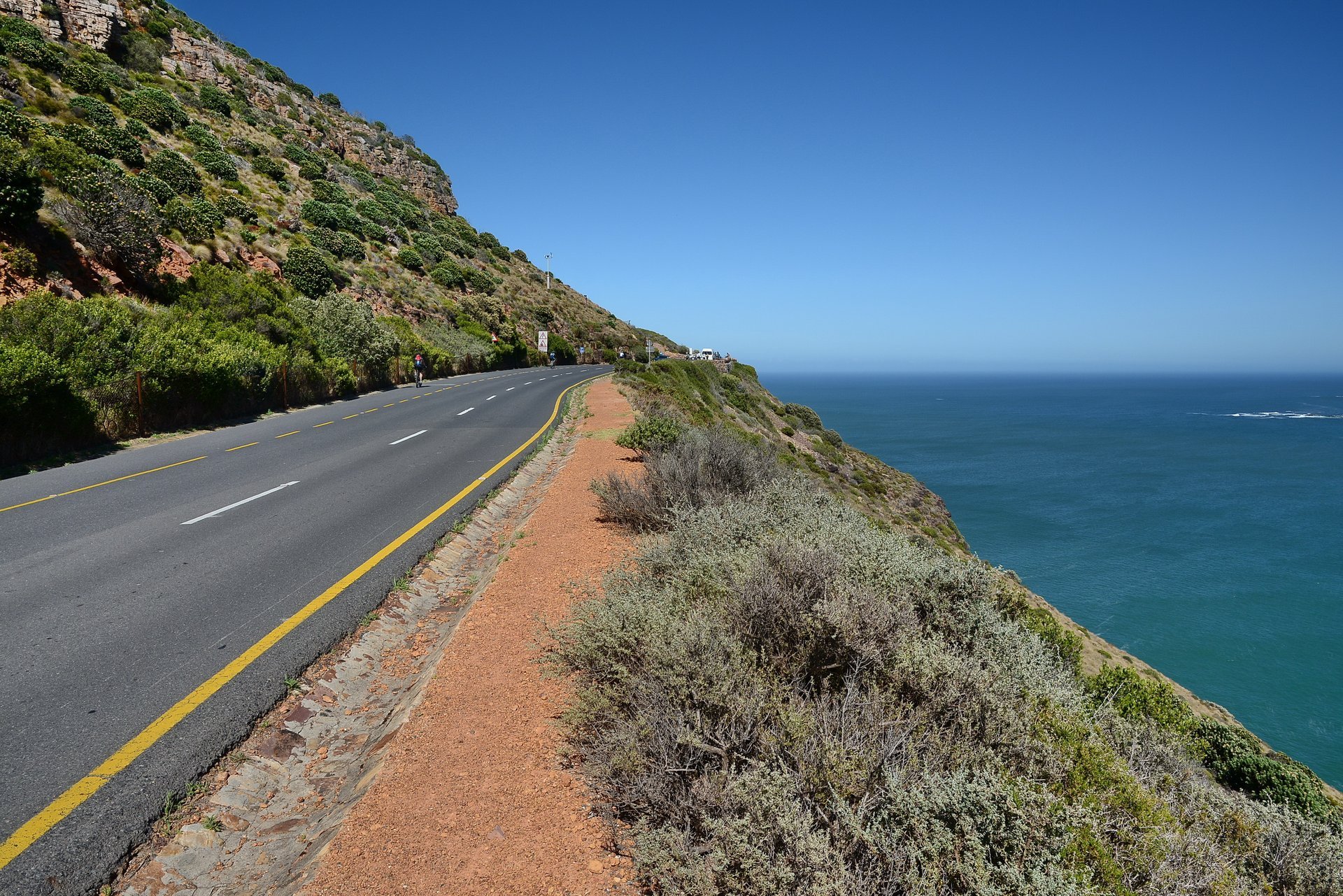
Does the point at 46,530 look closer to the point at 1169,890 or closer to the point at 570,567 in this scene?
the point at 570,567

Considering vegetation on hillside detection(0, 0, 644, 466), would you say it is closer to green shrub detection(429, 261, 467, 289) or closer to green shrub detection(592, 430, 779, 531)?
green shrub detection(429, 261, 467, 289)

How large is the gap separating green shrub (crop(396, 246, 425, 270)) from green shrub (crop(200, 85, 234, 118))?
1477 cm

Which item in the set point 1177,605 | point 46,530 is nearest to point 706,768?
point 46,530

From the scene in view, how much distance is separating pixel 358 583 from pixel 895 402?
149410mm

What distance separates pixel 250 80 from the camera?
2159 inches

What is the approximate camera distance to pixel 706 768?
274 centimetres

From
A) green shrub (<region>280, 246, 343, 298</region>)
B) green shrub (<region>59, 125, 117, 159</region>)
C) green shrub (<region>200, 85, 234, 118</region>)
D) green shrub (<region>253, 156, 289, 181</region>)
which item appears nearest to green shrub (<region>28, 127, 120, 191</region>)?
green shrub (<region>59, 125, 117, 159</region>)

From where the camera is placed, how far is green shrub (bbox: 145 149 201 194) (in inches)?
1170

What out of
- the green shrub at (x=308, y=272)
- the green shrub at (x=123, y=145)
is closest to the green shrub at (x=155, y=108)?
the green shrub at (x=123, y=145)

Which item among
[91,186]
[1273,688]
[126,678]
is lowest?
[1273,688]

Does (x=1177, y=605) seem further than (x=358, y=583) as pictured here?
Yes

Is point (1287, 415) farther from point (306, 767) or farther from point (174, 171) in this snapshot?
point (174, 171)

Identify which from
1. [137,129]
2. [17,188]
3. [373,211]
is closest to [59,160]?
[17,188]

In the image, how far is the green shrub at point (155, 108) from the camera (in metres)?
33.8
